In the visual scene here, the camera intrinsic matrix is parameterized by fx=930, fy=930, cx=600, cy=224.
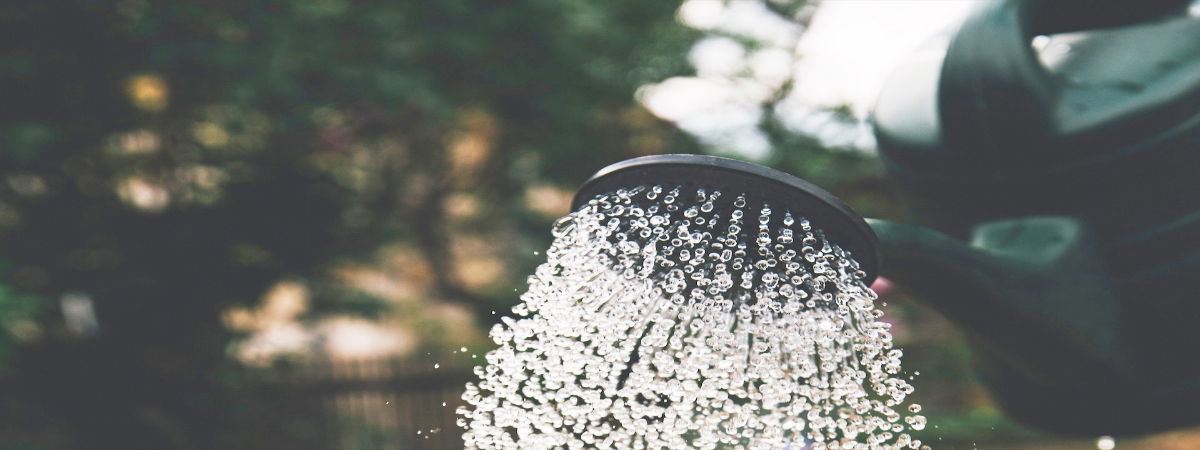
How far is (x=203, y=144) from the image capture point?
14.5ft

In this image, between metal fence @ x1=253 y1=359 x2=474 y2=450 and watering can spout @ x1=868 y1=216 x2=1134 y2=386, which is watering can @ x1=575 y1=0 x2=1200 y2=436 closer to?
watering can spout @ x1=868 y1=216 x2=1134 y2=386

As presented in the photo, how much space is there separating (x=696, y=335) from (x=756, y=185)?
604 mm

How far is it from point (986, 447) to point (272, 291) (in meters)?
4.63

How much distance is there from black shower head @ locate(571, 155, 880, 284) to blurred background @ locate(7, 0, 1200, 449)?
7.70 ft

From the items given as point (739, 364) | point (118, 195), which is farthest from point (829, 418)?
point (118, 195)

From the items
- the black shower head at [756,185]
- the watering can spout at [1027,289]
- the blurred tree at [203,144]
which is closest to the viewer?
the black shower head at [756,185]

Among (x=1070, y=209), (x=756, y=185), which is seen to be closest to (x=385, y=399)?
(x=1070, y=209)

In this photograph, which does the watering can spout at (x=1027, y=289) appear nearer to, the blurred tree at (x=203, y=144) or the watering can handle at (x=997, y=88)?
the watering can handle at (x=997, y=88)

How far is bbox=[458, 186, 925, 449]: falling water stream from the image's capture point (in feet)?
3.94

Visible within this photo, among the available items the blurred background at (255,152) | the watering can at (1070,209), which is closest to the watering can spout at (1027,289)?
the watering can at (1070,209)

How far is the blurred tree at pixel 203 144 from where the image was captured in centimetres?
357

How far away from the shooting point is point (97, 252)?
4.09 meters

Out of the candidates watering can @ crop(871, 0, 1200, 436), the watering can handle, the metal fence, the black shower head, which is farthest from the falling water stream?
the metal fence

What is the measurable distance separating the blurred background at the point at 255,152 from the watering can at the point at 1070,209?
2.58 metres
